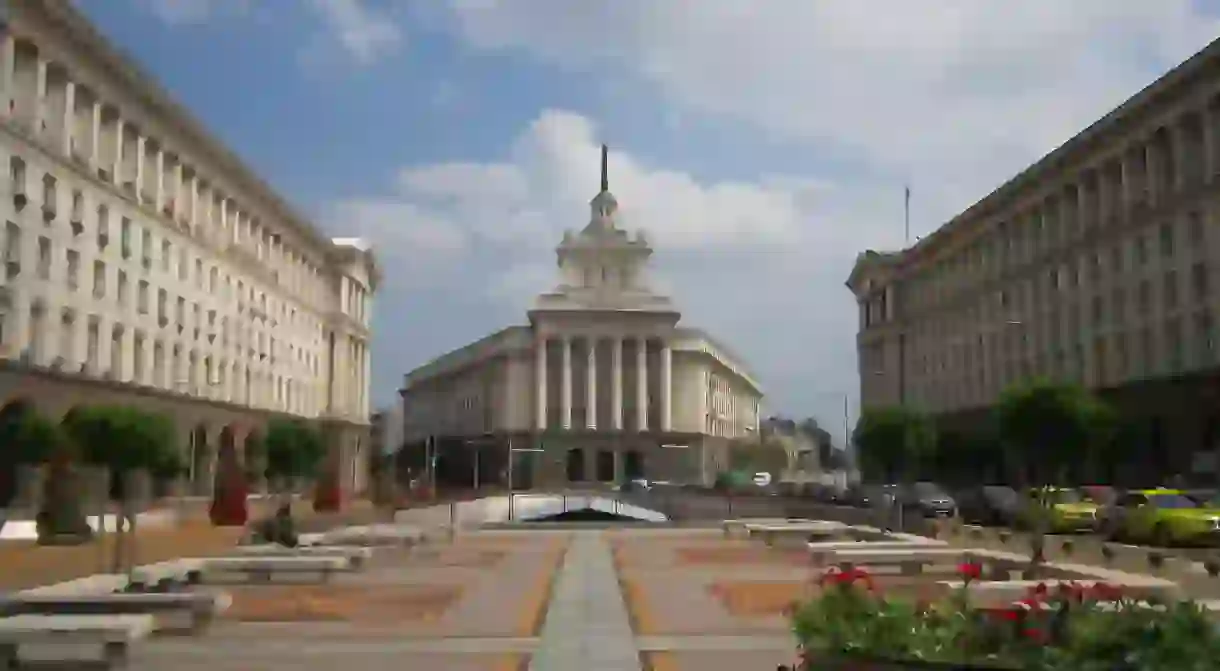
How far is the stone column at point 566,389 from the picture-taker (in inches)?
5728

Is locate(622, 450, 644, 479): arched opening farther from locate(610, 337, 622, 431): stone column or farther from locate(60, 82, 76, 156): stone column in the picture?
locate(60, 82, 76, 156): stone column

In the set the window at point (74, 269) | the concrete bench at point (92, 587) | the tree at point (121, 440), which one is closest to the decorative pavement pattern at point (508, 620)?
the concrete bench at point (92, 587)

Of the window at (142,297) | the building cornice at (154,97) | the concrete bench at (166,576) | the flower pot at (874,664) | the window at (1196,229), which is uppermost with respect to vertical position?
the building cornice at (154,97)

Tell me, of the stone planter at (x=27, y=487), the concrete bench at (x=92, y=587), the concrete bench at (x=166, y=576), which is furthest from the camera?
the stone planter at (x=27, y=487)

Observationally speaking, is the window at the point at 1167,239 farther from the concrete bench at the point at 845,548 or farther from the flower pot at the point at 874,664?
the flower pot at the point at 874,664

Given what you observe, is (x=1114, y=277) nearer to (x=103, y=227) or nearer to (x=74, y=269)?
(x=103, y=227)

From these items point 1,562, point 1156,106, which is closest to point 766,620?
point 1,562

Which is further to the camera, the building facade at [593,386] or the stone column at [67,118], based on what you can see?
the building facade at [593,386]

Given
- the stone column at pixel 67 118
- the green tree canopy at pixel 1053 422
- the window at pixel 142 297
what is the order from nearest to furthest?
the stone column at pixel 67 118 < the green tree canopy at pixel 1053 422 < the window at pixel 142 297

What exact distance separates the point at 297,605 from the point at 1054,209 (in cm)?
6063

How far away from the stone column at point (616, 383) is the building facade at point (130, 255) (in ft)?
191

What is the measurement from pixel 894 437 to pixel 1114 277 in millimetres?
15551

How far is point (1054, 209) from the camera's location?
2822 inches

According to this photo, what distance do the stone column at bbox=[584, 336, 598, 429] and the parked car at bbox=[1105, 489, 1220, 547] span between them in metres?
108
